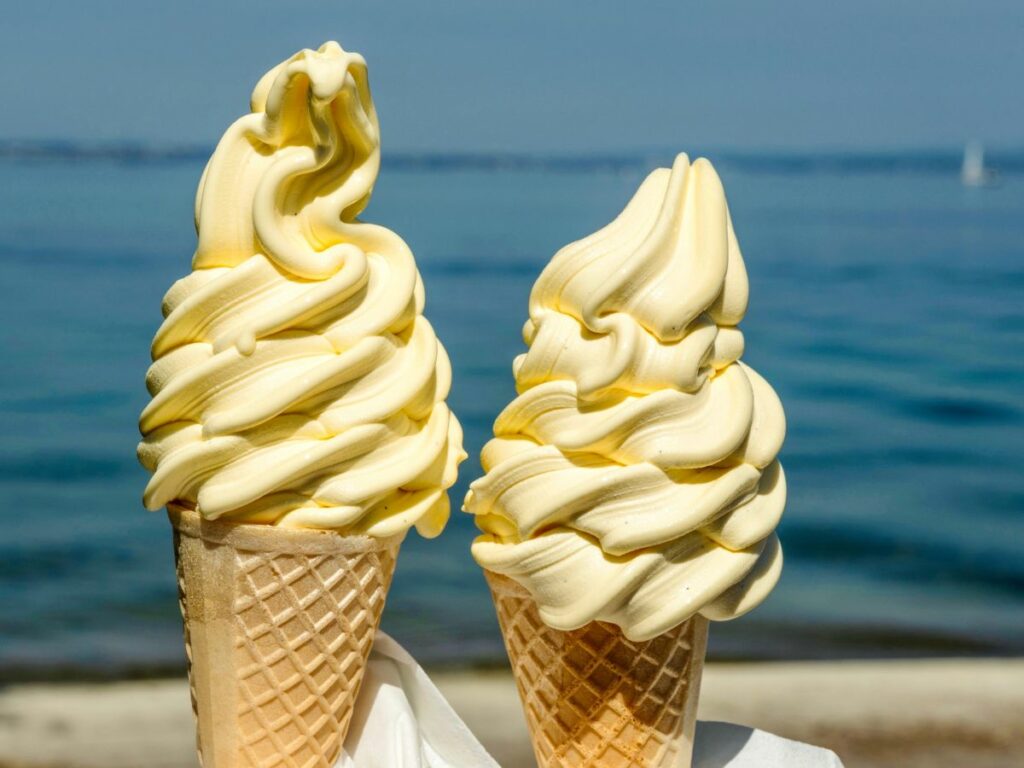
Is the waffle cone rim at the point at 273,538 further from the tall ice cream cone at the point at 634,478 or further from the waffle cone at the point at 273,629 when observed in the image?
the tall ice cream cone at the point at 634,478

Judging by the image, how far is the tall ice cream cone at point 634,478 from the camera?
2668 millimetres

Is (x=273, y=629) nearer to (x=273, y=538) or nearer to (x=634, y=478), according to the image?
(x=273, y=538)

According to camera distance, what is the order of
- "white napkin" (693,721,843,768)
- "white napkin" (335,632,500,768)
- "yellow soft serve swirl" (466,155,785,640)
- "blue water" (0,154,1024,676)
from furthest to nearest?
"blue water" (0,154,1024,676)
"white napkin" (693,721,843,768)
"white napkin" (335,632,500,768)
"yellow soft serve swirl" (466,155,785,640)

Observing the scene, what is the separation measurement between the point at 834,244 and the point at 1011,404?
11348mm

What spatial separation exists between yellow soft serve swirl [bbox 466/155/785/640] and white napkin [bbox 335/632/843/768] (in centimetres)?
47

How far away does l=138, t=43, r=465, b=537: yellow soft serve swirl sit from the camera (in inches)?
107

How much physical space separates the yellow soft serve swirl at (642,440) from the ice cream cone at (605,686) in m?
0.10

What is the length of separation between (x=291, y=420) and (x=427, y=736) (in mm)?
858

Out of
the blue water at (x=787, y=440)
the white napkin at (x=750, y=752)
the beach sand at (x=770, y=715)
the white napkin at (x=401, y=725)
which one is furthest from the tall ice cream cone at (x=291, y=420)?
the blue water at (x=787, y=440)

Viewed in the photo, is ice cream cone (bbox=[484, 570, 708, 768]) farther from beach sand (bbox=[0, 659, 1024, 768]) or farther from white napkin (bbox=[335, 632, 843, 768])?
beach sand (bbox=[0, 659, 1024, 768])

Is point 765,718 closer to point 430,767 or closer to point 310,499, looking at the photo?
point 430,767

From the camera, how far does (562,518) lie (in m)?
2.69

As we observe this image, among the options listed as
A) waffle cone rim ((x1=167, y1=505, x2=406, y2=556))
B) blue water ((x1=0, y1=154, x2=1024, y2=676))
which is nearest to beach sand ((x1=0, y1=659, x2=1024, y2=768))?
blue water ((x1=0, y1=154, x2=1024, y2=676))

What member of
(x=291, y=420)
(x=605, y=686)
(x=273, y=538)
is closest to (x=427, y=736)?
(x=605, y=686)
